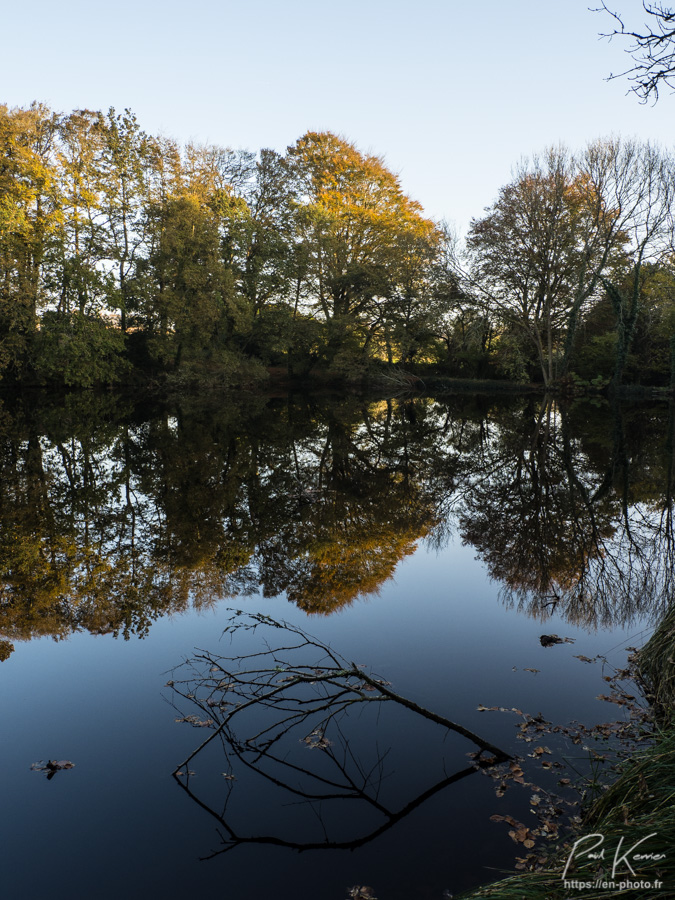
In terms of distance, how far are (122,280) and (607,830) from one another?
35862mm

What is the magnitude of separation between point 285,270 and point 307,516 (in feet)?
102

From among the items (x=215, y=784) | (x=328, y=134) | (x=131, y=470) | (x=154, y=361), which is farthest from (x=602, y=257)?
(x=215, y=784)

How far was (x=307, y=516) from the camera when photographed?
925cm

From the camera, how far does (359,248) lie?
1588 inches

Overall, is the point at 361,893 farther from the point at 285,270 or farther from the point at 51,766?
the point at 285,270

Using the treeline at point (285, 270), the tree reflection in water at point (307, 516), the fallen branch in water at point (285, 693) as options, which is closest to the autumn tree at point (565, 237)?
the treeline at point (285, 270)

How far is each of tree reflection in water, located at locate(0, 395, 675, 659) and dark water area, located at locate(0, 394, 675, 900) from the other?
5 centimetres

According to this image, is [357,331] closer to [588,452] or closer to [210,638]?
[588,452]

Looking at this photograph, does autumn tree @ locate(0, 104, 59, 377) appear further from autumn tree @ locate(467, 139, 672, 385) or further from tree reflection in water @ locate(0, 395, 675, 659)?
autumn tree @ locate(467, 139, 672, 385)

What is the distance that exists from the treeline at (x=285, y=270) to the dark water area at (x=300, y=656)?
22108 mm

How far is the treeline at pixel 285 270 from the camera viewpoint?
100ft
